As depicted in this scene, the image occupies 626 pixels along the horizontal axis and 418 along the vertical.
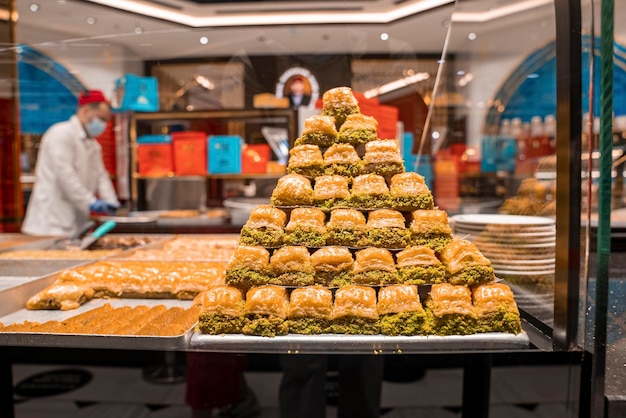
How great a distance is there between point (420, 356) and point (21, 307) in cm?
157

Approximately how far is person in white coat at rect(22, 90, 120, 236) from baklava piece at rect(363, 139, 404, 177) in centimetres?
337

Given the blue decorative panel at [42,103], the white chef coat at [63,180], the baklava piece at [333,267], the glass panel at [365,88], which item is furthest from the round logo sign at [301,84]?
the blue decorative panel at [42,103]

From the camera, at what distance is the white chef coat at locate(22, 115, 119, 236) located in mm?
4488

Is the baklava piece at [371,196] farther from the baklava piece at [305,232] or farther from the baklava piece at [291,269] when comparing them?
the baklava piece at [291,269]

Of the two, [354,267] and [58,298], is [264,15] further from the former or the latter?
[354,267]

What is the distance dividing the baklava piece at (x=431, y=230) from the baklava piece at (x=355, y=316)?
261 mm

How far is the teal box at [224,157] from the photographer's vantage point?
4.52 m

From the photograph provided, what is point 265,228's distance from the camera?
1.55 m

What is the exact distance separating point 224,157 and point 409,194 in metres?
3.16

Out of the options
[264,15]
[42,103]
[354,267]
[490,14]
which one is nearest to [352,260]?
[354,267]

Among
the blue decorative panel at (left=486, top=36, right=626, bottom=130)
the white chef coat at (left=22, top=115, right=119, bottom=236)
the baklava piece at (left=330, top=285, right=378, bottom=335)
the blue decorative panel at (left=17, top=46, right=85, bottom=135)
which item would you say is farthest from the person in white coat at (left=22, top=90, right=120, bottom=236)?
the blue decorative panel at (left=486, top=36, right=626, bottom=130)

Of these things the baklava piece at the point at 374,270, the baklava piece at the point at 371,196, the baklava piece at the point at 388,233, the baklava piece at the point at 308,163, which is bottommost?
the baklava piece at the point at 374,270

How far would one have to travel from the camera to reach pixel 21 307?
1990mm

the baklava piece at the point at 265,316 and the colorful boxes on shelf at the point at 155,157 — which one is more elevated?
the colorful boxes on shelf at the point at 155,157
